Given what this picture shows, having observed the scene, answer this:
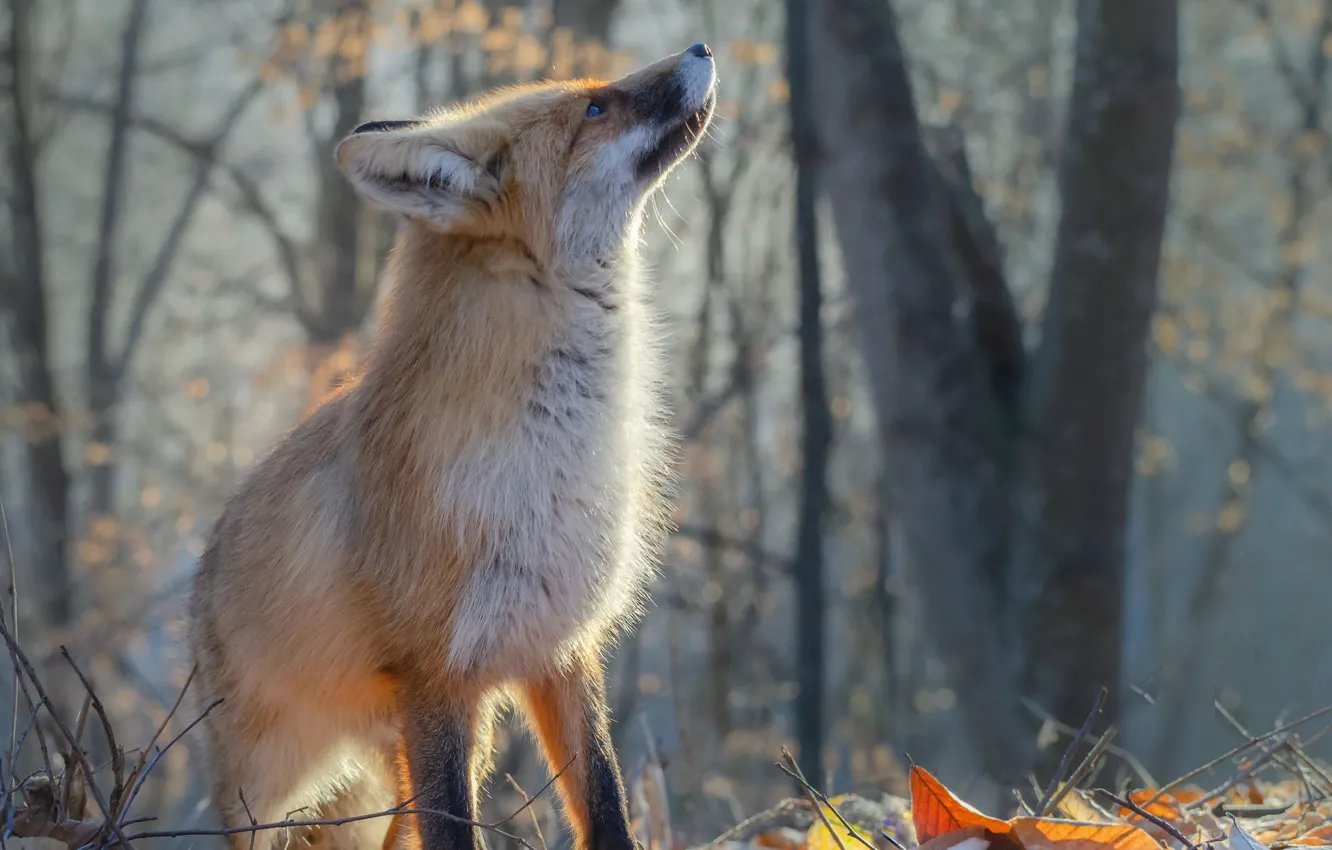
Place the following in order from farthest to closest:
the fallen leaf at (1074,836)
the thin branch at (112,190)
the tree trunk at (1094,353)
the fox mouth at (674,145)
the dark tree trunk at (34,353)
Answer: the thin branch at (112,190) → the dark tree trunk at (34,353) → the tree trunk at (1094,353) → the fox mouth at (674,145) → the fallen leaf at (1074,836)

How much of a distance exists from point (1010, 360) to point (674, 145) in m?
3.36

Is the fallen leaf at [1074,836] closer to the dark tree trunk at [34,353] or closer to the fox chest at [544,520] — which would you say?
the fox chest at [544,520]

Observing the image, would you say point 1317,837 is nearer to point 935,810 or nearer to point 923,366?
point 935,810

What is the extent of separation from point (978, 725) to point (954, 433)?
1638 mm

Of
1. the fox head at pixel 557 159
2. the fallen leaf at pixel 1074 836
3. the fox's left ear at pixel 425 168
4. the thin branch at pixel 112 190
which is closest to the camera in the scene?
the fallen leaf at pixel 1074 836

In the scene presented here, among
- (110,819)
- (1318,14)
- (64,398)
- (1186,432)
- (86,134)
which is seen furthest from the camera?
(1186,432)

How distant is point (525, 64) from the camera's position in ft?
36.2

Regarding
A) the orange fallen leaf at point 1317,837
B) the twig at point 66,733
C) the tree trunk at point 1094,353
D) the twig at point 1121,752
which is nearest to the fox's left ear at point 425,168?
the twig at point 66,733

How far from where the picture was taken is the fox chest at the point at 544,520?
3.38 m

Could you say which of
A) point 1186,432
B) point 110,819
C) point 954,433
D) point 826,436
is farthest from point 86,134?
point 1186,432

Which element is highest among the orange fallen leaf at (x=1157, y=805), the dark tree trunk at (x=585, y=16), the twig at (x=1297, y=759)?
the dark tree trunk at (x=585, y=16)

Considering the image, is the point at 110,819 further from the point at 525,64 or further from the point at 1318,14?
the point at 1318,14

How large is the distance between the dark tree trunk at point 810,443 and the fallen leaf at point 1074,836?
15.6ft

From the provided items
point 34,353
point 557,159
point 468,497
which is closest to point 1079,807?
point 468,497
